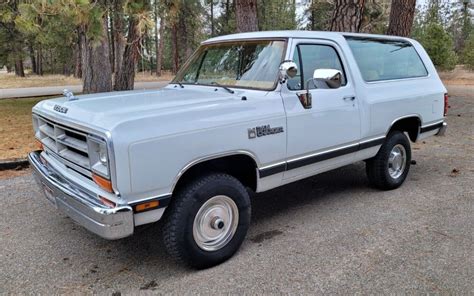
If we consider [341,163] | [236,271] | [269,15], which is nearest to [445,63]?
[269,15]

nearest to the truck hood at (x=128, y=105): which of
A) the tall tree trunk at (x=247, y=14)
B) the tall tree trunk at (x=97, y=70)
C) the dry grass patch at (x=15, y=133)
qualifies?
the dry grass patch at (x=15, y=133)

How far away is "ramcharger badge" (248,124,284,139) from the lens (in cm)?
350

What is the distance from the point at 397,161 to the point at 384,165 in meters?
0.40

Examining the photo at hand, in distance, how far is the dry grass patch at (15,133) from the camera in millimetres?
7066

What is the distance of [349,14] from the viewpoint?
798cm

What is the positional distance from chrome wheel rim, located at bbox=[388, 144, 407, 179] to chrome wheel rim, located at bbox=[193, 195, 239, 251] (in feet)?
8.63

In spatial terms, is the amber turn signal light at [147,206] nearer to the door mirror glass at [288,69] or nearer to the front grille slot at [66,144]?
the front grille slot at [66,144]

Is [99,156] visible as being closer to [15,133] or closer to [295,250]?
[295,250]

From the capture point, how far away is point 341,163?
4562 mm

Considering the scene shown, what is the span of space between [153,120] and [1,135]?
6.83m

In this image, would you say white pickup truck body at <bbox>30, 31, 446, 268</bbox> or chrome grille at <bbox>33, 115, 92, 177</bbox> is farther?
chrome grille at <bbox>33, 115, 92, 177</bbox>

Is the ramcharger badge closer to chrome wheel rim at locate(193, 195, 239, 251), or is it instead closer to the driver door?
the driver door

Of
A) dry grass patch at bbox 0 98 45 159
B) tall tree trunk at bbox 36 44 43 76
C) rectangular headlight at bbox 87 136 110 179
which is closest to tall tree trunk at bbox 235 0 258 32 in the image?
dry grass patch at bbox 0 98 45 159

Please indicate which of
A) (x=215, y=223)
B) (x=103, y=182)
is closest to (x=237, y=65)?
(x=215, y=223)
